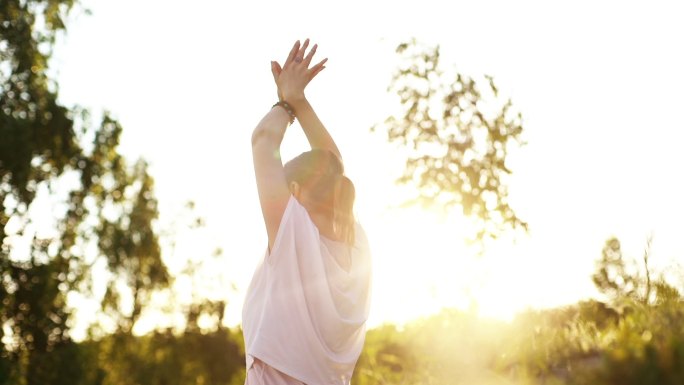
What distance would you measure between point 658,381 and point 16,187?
23.6 metres

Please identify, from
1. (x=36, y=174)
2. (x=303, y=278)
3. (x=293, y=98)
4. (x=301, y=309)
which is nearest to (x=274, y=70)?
(x=293, y=98)

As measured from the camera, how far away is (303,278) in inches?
125

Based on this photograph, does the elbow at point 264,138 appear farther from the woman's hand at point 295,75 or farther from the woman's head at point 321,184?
the woman's hand at point 295,75

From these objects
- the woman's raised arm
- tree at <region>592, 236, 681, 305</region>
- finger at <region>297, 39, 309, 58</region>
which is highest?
finger at <region>297, 39, 309, 58</region>

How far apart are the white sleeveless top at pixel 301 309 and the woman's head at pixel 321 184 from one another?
0.53 feet

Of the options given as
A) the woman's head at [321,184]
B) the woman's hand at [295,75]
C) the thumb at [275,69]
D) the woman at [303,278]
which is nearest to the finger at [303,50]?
the woman's hand at [295,75]

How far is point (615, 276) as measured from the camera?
4316 millimetres

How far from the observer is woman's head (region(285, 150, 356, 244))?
3270 millimetres

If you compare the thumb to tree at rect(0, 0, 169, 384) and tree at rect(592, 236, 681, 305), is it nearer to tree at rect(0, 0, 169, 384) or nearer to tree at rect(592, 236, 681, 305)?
tree at rect(592, 236, 681, 305)

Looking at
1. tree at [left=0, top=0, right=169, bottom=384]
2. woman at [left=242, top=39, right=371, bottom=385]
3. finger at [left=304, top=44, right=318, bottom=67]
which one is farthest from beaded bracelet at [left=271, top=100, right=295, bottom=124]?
tree at [left=0, top=0, right=169, bottom=384]

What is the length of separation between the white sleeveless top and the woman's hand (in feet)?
2.55

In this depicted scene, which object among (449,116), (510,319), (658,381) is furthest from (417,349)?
(658,381)

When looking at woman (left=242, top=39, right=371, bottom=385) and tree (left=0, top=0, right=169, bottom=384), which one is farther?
tree (left=0, top=0, right=169, bottom=384)

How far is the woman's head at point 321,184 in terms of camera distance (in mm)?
3270
